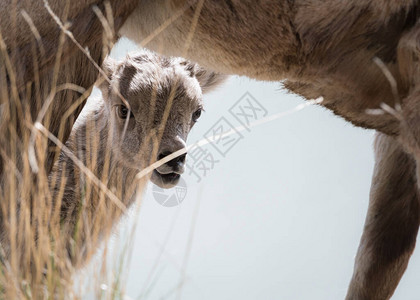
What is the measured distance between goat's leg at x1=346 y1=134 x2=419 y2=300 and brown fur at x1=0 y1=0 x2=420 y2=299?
1.68ft

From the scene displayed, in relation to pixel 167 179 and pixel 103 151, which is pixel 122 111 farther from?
pixel 167 179

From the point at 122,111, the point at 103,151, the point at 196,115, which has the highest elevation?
the point at 122,111

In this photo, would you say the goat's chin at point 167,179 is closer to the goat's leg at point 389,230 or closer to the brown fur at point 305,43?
the goat's leg at point 389,230

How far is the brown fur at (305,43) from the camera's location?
90.4 inches

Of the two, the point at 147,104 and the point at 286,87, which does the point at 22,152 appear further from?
the point at 147,104

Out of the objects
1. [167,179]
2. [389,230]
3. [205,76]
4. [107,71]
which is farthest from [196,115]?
[389,230]

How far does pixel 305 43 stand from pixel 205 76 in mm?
2039

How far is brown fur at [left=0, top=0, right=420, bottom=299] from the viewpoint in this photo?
2297mm

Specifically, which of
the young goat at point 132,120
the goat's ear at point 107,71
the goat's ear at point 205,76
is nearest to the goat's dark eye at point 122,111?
the young goat at point 132,120

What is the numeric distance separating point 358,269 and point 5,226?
1.48 m

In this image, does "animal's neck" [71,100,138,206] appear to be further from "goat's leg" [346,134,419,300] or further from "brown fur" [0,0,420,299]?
"brown fur" [0,0,420,299]

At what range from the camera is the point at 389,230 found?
10.0 feet

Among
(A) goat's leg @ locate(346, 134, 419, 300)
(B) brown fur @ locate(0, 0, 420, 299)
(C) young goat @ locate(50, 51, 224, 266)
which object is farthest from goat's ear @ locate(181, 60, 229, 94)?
(B) brown fur @ locate(0, 0, 420, 299)

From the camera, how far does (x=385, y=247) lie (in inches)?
120
